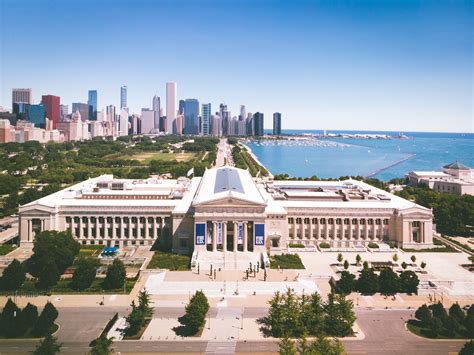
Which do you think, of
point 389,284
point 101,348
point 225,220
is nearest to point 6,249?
point 225,220

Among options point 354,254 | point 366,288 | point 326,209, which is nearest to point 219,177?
point 326,209

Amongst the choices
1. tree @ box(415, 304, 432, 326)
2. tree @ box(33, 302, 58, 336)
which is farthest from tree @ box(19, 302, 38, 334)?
tree @ box(415, 304, 432, 326)

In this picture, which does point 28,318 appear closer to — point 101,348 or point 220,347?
point 101,348

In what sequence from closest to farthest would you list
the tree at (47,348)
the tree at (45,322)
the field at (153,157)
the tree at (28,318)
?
the tree at (47,348) → the tree at (28,318) → the tree at (45,322) → the field at (153,157)

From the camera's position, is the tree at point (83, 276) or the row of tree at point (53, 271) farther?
the tree at point (83, 276)

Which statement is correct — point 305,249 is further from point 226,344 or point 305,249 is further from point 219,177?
point 226,344

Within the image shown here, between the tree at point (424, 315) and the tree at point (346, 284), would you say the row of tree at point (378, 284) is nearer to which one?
the tree at point (346, 284)

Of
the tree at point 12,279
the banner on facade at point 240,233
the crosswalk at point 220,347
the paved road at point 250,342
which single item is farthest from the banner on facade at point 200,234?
the crosswalk at point 220,347
